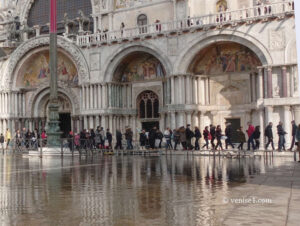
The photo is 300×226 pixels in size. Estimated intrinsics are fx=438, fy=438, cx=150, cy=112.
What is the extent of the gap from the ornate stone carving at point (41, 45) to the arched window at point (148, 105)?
4.17 metres

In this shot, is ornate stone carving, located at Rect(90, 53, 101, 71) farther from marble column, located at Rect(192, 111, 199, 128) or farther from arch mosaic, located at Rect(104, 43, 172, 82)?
marble column, located at Rect(192, 111, 199, 128)

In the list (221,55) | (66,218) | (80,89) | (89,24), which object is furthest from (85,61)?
(66,218)

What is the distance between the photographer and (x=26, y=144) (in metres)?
29.5

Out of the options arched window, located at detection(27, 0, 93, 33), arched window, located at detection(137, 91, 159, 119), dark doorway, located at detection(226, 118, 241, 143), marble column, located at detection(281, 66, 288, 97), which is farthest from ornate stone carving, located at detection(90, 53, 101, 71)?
marble column, located at detection(281, 66, 288, 97)

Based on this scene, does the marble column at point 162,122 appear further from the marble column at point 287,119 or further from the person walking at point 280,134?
the person walking at point 280,134

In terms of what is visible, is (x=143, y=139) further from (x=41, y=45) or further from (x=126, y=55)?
(x=41, y=45)

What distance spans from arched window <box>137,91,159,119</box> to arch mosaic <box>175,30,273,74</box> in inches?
165

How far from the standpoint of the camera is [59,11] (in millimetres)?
36375

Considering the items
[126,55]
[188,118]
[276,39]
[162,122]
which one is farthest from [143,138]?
[276,39]

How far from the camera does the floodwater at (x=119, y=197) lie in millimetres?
6637

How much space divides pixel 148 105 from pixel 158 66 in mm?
2928

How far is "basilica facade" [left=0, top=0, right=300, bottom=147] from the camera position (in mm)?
24469

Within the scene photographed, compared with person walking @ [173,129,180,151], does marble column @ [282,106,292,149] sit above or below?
above

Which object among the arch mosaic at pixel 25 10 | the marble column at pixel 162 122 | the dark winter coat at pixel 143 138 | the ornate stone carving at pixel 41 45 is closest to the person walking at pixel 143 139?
the dark winter coat at pixel 143 138
